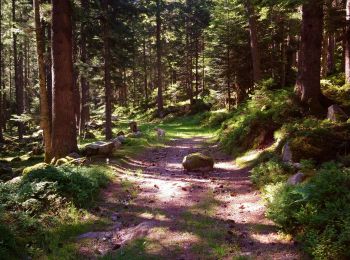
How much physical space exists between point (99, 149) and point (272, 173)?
7468 mm

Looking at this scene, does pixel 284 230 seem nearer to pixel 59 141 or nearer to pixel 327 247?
pixel 327 247

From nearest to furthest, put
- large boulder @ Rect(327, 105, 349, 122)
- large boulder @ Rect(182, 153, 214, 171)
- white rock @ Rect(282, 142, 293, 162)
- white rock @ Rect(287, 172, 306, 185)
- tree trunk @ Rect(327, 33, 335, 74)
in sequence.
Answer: white rock @ Rect(287, 172, 306, 185), white rock @ Rect(282, 142, 293, 162), large boulder @ Rect(327, 105, 349, 122), large boulder @ Rect(182, 153, 214, 171), tree trunk @ Rect(327, 33, 335, 74)

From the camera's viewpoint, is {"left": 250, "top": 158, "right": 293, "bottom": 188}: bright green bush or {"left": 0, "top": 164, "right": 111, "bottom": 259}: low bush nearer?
{"left": 0, "top": 164, "right": 111, "bottom": 259}: low bush

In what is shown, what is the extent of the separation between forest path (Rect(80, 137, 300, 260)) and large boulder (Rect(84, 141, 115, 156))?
229cm

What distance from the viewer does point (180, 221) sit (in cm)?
764

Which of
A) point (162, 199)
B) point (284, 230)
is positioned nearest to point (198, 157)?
point (162, 199)

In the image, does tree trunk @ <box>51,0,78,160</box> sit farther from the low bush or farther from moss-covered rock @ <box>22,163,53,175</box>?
the low bush

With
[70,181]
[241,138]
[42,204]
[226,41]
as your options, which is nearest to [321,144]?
[241,138]

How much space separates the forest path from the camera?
6.20m

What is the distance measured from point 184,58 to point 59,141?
1411 inches

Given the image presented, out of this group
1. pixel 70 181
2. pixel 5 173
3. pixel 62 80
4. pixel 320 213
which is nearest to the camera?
pixel 320 213

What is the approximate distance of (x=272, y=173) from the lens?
30.6 ft

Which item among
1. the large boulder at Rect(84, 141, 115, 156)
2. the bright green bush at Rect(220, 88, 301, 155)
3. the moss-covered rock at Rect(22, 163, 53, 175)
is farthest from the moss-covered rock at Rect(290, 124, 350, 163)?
the large boulder at Rect(84, 141, 115, 156)

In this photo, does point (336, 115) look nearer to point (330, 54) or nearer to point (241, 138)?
point (241, 138)
